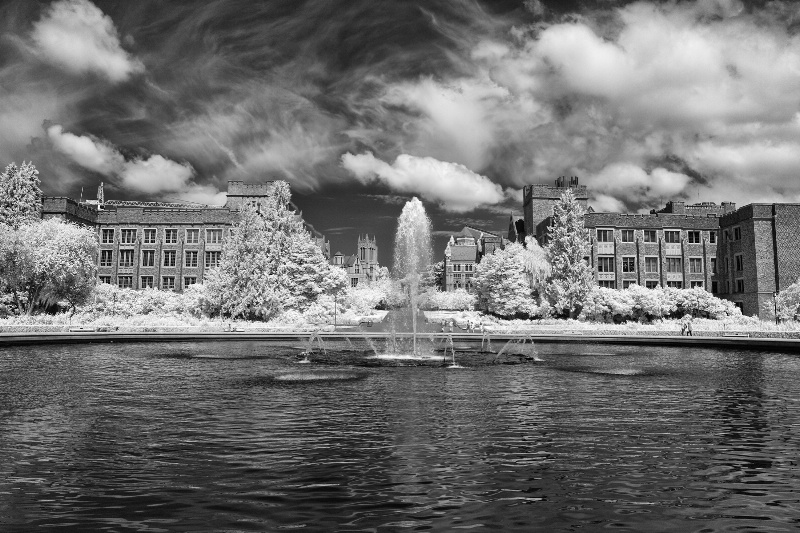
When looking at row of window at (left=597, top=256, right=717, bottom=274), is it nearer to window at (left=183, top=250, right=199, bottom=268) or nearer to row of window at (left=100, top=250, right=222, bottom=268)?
row of window at (left=100, top=250, right=222, bottom=268)

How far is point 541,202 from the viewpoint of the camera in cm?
7812

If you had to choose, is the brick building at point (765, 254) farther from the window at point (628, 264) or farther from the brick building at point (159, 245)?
the brick building at point (159, 245)

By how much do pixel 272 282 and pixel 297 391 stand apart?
36.6 metres

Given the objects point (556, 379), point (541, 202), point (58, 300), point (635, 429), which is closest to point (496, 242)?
point (541, 202)

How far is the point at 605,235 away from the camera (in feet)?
205

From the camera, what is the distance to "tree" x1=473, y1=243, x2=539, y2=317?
55.7m

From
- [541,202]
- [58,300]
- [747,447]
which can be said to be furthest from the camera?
[541,202]

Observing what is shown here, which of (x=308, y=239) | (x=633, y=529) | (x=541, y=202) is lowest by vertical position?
(x=633, y=529)

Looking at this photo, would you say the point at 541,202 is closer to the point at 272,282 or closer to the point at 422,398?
the point at 272,282

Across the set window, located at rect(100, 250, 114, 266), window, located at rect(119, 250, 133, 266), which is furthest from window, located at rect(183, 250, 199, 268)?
window, located at rect(100, 250, 114, 266)

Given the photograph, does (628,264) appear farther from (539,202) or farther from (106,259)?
(106,259)

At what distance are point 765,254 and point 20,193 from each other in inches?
2970

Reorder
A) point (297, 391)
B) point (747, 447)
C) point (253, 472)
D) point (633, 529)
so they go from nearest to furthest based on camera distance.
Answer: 1. point (633, 529)
2. point (253, 472)
3. point (747, 447)
4. point (297, 391)

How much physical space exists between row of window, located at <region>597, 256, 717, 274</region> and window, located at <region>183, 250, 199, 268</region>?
47032 mm
